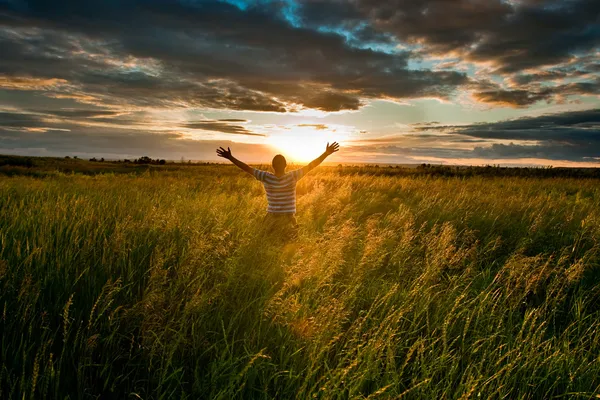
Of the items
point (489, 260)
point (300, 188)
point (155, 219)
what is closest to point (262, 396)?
point (155, 219)

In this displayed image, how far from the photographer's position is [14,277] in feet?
10.6

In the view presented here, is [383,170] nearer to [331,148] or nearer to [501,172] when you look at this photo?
[501,172]

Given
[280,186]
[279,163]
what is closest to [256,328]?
[280,186]

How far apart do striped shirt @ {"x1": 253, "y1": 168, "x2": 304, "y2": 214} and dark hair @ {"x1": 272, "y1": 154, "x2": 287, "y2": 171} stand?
7.0 inches

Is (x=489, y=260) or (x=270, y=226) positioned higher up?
(x=270, y=226)

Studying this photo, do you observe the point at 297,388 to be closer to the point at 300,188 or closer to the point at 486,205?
the point at 486,205

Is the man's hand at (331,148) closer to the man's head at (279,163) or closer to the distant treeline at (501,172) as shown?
the man's head at (279,163)

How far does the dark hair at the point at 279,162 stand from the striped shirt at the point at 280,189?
18 cm

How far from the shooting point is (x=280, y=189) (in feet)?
22.9

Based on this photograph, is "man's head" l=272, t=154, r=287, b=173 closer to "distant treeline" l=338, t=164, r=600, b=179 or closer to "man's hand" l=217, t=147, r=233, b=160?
"man's hand" l=217, t=147, r=233, b=160

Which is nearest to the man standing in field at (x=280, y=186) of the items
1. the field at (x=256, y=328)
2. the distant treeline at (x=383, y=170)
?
the field at (x=256, y=328)

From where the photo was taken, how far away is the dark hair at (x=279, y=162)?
7004 millimetres

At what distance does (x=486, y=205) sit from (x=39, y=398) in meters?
10.6

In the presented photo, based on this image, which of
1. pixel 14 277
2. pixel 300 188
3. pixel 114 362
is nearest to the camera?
pixel 114 362
